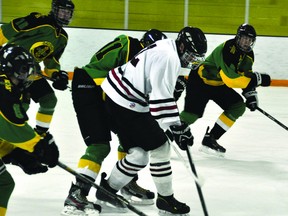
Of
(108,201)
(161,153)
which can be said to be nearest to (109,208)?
(108,201)

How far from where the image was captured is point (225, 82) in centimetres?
460

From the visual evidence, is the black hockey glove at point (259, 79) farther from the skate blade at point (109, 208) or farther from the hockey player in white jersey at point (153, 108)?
the skate blade at point (109, 208)

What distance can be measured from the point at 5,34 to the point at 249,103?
174 cm

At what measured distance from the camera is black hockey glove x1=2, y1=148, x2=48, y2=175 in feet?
Result: 9.39

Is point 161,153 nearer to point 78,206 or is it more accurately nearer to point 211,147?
point 78,206

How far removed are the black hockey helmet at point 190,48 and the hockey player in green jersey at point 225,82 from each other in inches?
55.4

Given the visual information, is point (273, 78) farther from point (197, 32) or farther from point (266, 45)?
point (197, 32)

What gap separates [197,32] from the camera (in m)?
3.23

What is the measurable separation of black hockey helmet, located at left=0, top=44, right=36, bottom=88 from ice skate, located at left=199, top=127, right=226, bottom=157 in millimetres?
2318

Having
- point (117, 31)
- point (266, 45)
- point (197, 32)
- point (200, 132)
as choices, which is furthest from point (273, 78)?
point (197, 32)

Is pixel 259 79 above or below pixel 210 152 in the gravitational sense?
above

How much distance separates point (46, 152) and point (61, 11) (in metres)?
2.02

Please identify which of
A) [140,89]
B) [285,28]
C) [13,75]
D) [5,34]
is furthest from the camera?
[285,28]

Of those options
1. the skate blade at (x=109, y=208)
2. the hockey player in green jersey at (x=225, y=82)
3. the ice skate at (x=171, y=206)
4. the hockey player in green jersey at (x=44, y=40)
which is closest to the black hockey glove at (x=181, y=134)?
the ice skate at (x=171, y=206)
